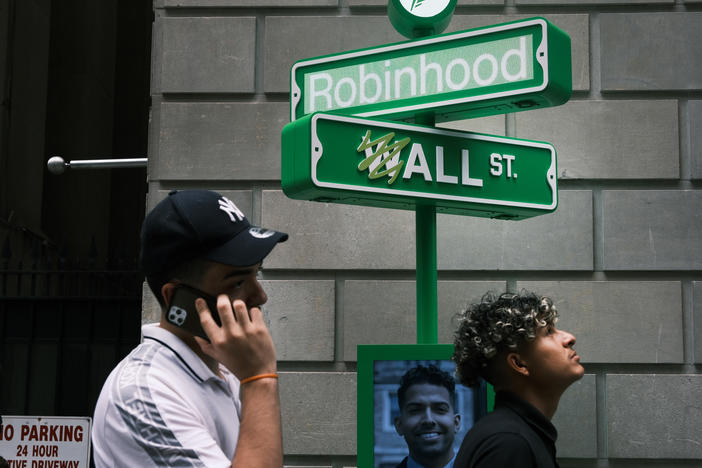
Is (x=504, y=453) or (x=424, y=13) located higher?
→ (x=424, y=13)

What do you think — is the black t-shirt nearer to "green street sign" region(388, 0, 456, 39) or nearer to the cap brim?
the cap brim

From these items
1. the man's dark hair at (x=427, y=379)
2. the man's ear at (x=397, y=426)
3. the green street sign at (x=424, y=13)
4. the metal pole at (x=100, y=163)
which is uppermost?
the green street sign at (x=424, y=13)

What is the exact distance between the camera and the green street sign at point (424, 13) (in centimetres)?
440

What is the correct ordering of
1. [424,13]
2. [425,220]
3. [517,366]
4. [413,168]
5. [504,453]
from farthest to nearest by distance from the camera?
[424,13]
[425,220]
[413,168]
[517,366]
[504,453]

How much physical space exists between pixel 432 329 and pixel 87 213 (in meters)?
13.1

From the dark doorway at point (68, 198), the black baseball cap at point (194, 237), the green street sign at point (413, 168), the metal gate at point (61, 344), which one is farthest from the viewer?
the dark doorway at point (68, 198)

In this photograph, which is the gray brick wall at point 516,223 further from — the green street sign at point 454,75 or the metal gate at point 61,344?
the metal gate at point 61,344

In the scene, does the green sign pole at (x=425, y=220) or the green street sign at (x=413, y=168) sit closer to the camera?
the green street sign at (x=413, y=168)

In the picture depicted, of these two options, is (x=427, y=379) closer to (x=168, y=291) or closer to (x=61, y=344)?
(x=168, y=291)

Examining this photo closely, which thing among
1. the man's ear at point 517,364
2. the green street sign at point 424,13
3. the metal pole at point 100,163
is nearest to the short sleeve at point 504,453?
the man's ear at point 517,364

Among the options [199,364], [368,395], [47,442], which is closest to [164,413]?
[199,364]

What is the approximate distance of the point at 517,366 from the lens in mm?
2910

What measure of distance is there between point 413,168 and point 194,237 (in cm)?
224

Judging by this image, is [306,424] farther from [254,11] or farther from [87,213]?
→ [87,213]
